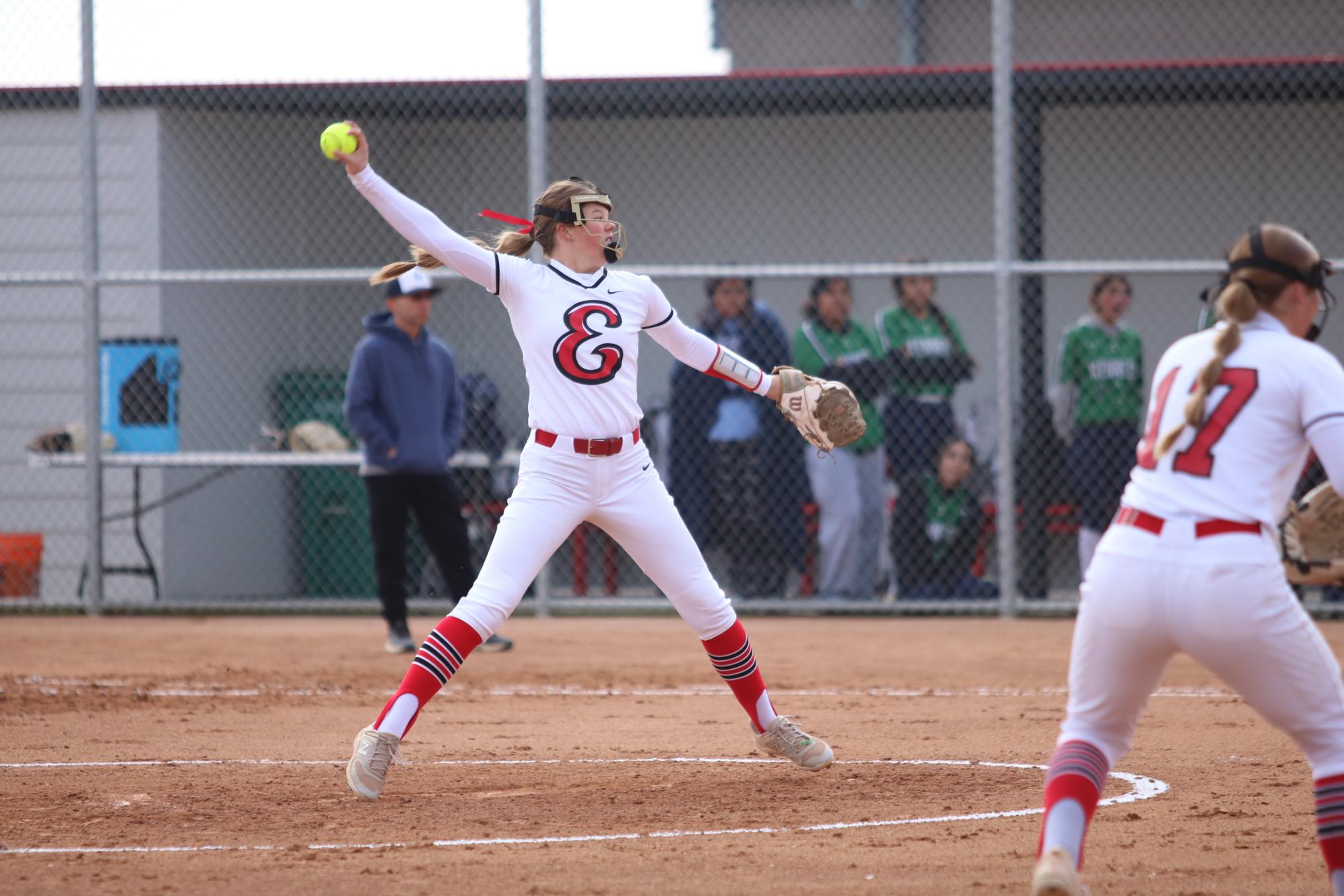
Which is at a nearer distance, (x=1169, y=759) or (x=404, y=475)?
(x=1169, y=759)

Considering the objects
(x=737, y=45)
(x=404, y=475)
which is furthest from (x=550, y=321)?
(x=737, y=45)

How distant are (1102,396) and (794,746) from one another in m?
5.60

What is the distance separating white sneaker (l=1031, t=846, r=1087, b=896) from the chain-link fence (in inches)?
278

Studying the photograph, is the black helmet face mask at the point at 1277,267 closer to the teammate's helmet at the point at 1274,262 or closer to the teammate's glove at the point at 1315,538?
the teammate's helmet at the point at 1274,262

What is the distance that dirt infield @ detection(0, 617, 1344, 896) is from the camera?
4078 mm

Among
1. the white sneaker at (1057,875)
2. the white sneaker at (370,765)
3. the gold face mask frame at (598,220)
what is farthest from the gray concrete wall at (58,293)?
the white sneaker at (1057,875)

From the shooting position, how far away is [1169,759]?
569 cm

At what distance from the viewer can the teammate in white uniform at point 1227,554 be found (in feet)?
10.7

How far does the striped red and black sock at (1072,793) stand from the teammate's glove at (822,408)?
2191 millimetres

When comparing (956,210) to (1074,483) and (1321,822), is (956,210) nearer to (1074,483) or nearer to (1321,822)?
(1074,483)

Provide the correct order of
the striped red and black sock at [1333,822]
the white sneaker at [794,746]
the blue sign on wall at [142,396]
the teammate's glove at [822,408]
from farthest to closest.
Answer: the blue sign on wall at [142,396] → the teammate's glove at [822,408] → the white sneaker at [794,746] → the striped red and black sock at [1333,822]

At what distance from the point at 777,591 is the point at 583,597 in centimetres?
156

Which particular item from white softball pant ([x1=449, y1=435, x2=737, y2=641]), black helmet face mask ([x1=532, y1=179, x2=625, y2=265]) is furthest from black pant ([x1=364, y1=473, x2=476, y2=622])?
black helmet face mask ([x1=532, y1=179, x2=625, y2=265])

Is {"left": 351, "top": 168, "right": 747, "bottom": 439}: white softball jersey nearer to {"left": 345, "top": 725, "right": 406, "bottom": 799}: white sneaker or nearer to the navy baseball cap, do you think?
{"left": 345, "top": 725, "right": 406, "bottom": 799}: white sneaker
